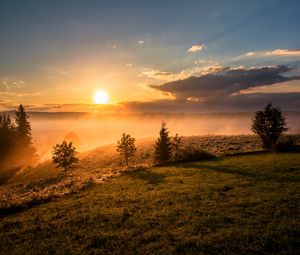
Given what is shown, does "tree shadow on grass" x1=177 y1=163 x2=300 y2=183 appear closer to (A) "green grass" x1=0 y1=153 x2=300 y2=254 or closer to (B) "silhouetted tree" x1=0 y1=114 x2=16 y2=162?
(A) "green grass" x1=0 y1=153 x2=300 y2=254

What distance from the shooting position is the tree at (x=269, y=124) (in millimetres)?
64188

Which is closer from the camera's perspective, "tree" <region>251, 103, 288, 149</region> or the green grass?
the green grass

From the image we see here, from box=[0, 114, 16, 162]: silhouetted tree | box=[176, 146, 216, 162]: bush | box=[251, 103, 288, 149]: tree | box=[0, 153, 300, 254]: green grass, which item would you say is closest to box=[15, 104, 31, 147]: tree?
box=[0, 114, 16, 162]: silhouetted tree

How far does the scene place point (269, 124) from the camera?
214 ft

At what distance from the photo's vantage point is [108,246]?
15.5 m

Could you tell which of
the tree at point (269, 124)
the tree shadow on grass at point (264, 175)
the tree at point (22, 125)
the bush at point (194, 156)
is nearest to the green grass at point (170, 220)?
the tree shadow on grass at point (264, 175)

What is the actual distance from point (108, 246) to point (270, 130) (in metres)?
58.1

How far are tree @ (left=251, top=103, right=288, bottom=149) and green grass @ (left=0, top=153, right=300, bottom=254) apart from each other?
120 ft

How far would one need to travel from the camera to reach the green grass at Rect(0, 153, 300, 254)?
14.9 m

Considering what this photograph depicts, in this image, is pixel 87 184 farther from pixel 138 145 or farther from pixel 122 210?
pixel 138 145

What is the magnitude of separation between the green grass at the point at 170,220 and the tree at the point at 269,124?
3650 centimetres

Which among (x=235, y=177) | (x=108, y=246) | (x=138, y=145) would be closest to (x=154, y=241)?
(x=108, y=246)

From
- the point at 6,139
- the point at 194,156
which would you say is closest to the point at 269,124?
the point at 194,156

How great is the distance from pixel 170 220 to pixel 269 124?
54051mm
